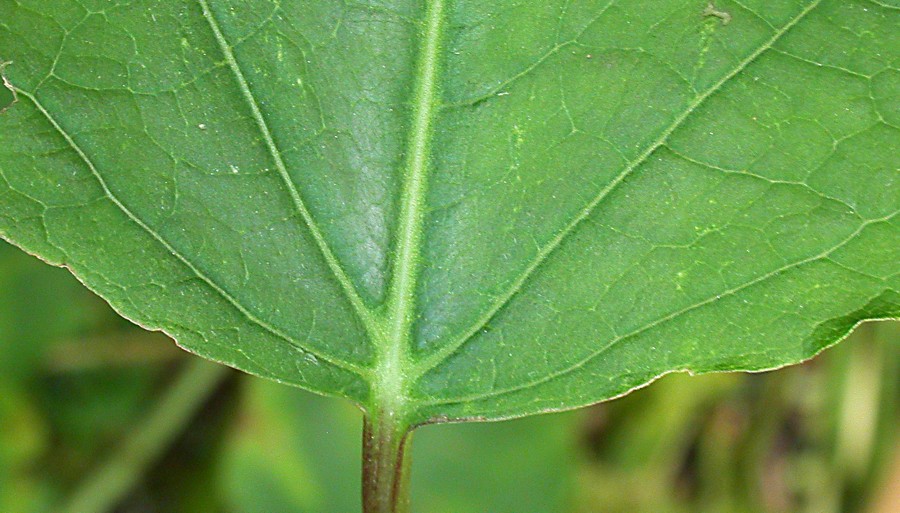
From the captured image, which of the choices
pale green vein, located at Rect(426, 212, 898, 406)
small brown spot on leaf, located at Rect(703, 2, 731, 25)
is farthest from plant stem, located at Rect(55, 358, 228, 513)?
small brown spot on leaf, located at Rect(703, 2, 731, 25)

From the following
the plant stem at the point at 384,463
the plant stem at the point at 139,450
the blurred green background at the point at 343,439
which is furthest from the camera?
the plant stem at the point at 139,450

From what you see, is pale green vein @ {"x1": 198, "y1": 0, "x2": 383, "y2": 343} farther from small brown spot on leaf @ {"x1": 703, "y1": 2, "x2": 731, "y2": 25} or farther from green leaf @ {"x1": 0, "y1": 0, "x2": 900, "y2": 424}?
small brown spot on leaf @ {"x1": 703, "y1": 2, "x2": 731, "y2": 25}

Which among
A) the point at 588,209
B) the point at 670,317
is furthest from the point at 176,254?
the point at 670,317

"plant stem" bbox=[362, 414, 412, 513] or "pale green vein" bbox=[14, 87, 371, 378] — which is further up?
"pale green vein" bbox=[14, 87, 371, 378]

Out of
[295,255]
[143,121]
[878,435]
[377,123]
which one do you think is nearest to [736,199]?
[377,123]

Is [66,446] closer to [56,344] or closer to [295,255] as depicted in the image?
[56,344]

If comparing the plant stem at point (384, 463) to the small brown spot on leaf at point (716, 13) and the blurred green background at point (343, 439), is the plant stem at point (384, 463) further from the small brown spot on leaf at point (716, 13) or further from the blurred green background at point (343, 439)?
the blurred green background at point (343, 439)

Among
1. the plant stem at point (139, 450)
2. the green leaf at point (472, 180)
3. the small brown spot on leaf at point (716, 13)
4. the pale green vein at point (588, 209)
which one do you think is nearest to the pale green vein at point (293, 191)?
the green leaf at point (472, 180)
